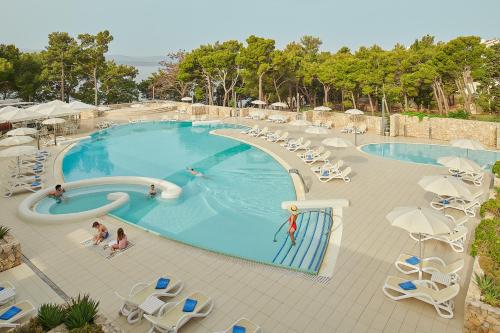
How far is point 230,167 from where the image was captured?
17703mm

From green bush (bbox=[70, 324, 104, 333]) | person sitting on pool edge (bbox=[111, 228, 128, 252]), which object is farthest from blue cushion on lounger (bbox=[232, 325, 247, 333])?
person sitting on pool edge (bbox=[111, 228, 128, 252])

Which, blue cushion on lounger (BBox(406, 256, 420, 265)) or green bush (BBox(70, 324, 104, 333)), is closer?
green bush (BBox(70, 324, 104, 333))

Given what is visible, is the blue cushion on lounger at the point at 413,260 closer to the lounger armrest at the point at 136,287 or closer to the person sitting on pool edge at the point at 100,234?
the lounger armrest at the point at 136,287

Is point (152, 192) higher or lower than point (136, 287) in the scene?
higher

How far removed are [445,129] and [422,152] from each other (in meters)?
3.38

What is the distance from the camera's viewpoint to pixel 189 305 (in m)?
6.14

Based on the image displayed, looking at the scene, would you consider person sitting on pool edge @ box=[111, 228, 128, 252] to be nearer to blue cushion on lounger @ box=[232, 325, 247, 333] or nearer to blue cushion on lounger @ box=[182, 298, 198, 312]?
blue cushion on lounger @ box=[182, 298, 198, 312]

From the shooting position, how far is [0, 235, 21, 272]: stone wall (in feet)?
25.8

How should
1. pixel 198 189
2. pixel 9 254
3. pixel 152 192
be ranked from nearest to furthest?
pixel 9 254 → pixel 152 192 → pixel 198 189

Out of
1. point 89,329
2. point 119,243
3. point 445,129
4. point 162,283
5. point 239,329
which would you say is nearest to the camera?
point 89,329

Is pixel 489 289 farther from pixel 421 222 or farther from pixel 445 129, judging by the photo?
pixel 445 129

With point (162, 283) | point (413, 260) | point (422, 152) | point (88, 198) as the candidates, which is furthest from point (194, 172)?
point (422, 152)

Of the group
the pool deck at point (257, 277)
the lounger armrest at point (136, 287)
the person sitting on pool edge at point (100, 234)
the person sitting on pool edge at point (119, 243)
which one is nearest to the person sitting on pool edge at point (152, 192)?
the pool deck at point (257, 277)

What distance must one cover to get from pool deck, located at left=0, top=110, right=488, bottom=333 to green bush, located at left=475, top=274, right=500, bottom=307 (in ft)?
2.32
